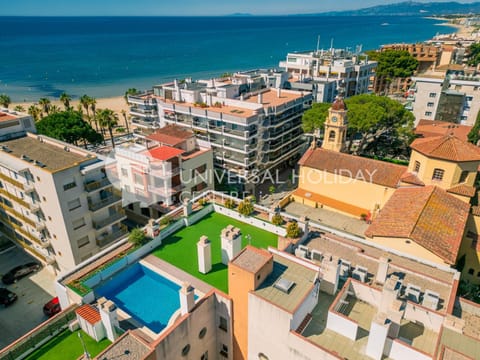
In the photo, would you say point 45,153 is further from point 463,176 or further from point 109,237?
point 463,176

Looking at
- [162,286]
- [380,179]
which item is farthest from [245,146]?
[162,286]

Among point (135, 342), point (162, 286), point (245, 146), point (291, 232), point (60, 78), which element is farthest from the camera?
Answer: point (60, 78)

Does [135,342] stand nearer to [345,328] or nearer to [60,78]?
[345,328]

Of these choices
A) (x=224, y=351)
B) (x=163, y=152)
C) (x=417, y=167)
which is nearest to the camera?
(x=224, y=351)

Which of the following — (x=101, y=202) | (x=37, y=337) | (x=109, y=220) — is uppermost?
(x=37, y=337)

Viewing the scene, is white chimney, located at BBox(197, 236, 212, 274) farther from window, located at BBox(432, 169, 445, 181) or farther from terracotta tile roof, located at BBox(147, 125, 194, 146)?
window, located at BBox(432, 169, 445, 181)

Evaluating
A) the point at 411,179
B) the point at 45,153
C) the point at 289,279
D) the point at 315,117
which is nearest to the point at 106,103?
the point at 315,117
